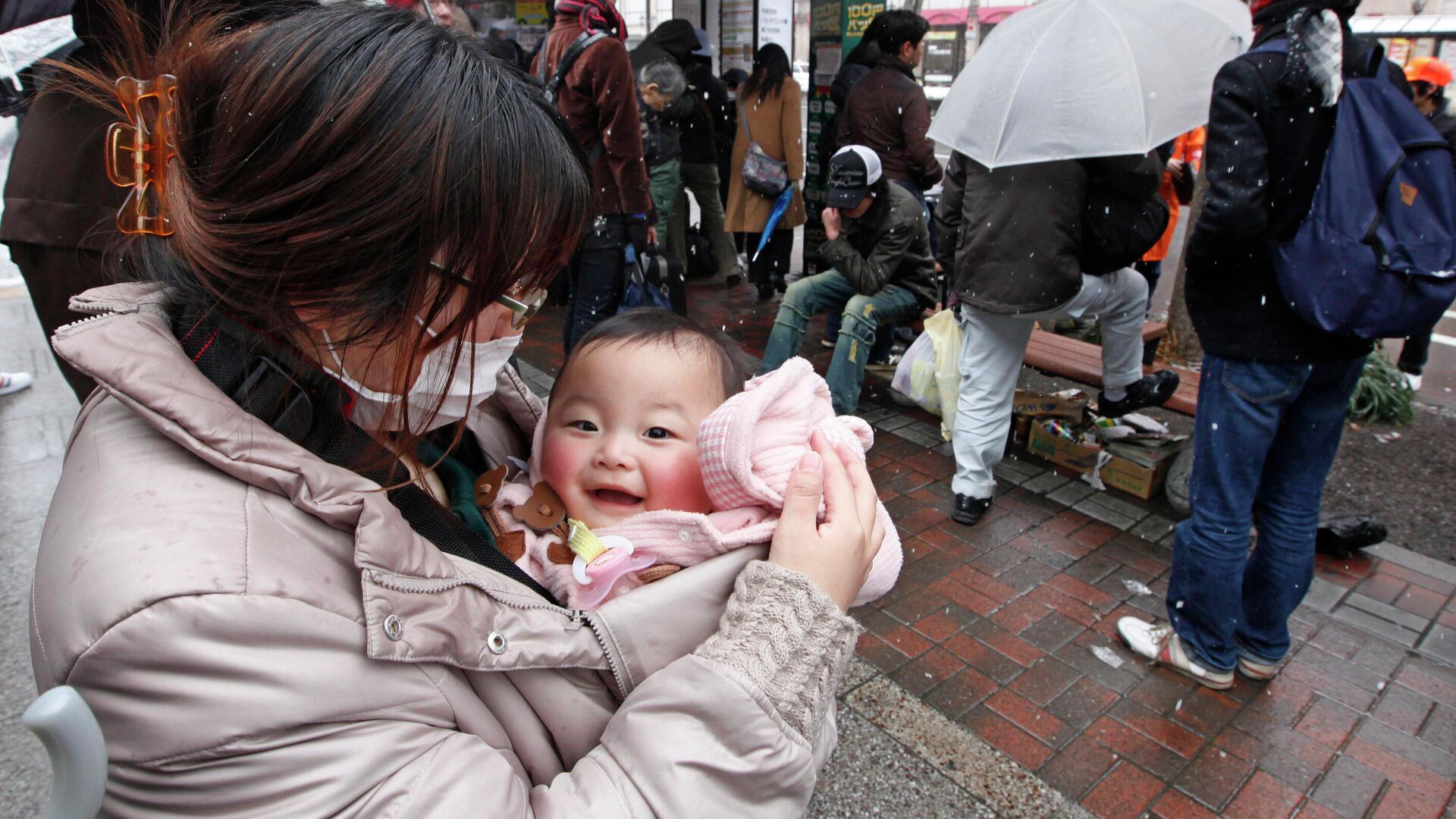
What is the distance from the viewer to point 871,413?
18.4 ft

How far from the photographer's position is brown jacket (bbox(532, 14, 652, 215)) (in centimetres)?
481

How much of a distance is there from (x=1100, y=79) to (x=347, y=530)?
362cm

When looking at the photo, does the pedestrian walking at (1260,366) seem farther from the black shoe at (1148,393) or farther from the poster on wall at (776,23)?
the poster on wall at (776,23)

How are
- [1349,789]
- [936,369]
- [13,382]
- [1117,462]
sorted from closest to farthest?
1. [1349,789]
2. [1117,462]
3. [936,369]
4. [13,382]

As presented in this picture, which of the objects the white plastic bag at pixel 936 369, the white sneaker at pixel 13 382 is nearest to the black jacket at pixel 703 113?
the white plastic bag at pixel 936 369

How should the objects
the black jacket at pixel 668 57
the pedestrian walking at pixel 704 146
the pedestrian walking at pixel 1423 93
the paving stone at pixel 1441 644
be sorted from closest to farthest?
the paving stone at pixel 1441 644 → the pedestrian walking at pixel 1423 93 → the black jacket at pixel 668 57 → the pedestrian walking at pixel 704 146

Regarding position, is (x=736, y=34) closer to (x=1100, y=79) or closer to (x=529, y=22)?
(x=529, y=22)

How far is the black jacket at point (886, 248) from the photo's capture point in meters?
5.12

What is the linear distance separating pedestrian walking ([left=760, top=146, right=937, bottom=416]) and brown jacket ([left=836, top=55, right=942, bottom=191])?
1216 mm

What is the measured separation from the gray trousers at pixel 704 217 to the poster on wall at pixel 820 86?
2.73 ft

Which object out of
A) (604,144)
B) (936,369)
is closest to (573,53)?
(604,144)

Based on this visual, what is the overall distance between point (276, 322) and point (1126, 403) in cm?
446

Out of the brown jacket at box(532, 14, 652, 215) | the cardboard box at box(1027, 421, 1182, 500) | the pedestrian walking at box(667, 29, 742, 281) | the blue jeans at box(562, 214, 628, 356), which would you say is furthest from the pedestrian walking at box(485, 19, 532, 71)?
the cardboard box at box(1027, 421, 1182, 500)

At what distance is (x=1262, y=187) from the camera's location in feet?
8.48
